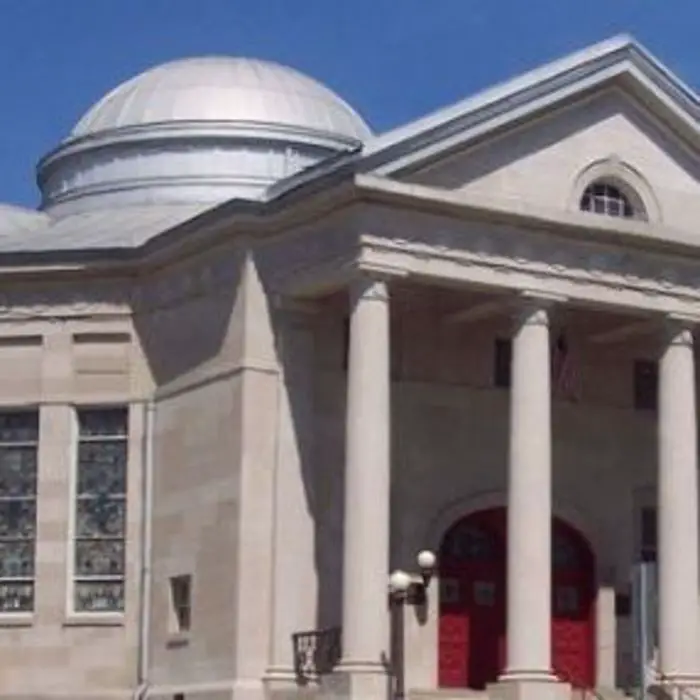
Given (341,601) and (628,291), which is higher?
(628,291)

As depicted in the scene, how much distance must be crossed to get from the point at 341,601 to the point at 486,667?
14.4ft

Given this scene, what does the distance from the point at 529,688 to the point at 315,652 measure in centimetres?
327

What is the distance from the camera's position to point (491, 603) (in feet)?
113

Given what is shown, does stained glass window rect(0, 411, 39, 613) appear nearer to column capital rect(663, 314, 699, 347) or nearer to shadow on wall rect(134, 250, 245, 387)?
shadow on wall rect(134, 250, 245, 387)

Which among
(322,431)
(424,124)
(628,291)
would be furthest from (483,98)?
(322,431)

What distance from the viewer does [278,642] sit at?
3044 centimetres

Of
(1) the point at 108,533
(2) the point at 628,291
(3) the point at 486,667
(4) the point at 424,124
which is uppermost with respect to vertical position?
(4) the point at 424,124

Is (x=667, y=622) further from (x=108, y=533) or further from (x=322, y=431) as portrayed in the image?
(x=108, y=533)

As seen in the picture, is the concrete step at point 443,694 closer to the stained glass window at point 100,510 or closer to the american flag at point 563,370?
the stained glass window at point 100,510

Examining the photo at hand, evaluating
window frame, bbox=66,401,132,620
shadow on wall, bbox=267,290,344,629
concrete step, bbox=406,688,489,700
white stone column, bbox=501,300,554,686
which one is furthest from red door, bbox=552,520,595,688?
window frame, bbox=66,401,132,620

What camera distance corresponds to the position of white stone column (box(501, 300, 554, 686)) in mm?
29859

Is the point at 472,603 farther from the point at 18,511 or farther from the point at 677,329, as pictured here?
the point at 18,511

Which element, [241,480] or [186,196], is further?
[186,196]

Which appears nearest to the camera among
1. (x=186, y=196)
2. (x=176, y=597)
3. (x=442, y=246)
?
(x=442, y=246)
